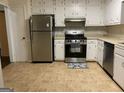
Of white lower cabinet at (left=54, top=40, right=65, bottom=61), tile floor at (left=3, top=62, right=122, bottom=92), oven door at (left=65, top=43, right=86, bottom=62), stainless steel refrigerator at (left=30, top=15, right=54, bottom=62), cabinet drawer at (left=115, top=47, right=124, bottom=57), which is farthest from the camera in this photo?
white lower cabinet at (left=54, top=40, right=65, bottom=61)

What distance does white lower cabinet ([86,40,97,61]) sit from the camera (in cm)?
517

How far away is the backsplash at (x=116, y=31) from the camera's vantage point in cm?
436

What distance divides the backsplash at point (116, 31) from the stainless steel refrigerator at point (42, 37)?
2.23 meters

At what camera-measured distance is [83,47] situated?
5.08 m

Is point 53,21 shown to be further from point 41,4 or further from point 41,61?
point 41,61

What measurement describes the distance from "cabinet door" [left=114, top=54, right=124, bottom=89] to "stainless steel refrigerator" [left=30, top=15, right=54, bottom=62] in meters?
2.49

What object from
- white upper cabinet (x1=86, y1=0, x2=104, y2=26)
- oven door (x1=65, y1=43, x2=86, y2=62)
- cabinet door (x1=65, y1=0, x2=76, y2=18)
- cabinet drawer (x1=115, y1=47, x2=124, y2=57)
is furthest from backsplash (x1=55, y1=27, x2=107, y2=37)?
cabinet drawer (x1=115, y1=47, x2=124, y2=57)

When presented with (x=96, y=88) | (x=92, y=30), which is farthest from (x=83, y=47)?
(x=96, y=88)

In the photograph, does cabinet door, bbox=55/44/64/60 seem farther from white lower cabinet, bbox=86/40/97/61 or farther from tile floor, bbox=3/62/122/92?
white lower cabinet, bbox=86/40/97/61

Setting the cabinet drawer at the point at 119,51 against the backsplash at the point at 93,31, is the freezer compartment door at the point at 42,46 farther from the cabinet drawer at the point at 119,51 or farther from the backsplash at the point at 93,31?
the cabinet drawer at the point at 119,51

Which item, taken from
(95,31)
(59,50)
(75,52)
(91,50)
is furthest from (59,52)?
(95,31)

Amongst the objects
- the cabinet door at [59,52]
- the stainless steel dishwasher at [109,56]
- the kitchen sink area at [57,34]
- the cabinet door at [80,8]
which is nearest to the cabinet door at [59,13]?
the kitchen sink area at [57,34]

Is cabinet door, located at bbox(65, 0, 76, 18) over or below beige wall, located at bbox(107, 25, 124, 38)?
over

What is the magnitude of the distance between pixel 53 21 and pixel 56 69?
184 centimetres
